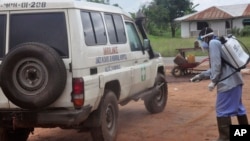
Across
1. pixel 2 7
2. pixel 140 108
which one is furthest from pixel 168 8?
pixel 2 7

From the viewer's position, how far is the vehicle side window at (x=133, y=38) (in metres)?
7.74

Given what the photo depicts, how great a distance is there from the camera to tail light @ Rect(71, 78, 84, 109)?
5520mm

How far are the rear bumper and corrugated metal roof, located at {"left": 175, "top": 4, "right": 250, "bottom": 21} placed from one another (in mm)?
43890

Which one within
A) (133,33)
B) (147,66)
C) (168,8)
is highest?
(168,8)

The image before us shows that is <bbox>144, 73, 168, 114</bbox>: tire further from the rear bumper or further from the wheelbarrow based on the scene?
the wheelbarrow

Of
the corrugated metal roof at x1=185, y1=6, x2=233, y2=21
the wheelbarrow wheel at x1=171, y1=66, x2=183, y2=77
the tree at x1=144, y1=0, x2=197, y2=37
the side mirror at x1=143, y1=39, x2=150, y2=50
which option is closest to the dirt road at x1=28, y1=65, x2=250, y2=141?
the side mirror at x1=143, y1=39, x2=150, y2=50

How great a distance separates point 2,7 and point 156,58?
3.87 meters

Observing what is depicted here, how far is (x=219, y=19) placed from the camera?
48312mm

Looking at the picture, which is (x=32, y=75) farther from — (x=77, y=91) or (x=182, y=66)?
(x=182, y=66)

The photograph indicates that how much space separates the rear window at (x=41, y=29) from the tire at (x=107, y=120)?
3.55 ft

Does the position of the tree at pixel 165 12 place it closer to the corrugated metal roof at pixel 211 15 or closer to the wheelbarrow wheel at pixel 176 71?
the corrugated metal roof at pixel 211 15

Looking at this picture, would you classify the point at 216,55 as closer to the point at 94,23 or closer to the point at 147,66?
the point at 94,23

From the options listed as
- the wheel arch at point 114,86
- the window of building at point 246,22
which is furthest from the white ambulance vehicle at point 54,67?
the window of building at point 246,22

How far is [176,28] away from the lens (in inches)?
2432
